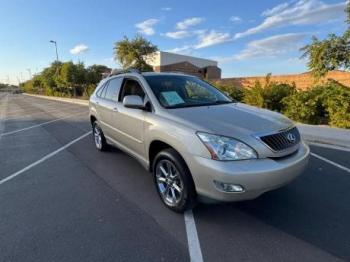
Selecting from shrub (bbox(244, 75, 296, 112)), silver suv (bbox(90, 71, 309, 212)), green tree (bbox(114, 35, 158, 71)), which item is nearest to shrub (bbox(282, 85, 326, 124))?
shrub (bbox(244, 75, 296, 112))

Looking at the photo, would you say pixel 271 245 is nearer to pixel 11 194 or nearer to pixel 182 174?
pixel 182 174

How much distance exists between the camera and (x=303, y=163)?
3.44 m

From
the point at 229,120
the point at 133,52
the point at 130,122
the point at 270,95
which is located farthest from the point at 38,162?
the point at 133,52

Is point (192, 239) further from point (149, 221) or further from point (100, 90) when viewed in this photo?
point (100, 90)

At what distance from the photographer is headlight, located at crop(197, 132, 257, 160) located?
300 cm

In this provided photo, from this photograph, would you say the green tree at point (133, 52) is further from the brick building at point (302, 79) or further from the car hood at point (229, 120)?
the car hood at point (229, 120)

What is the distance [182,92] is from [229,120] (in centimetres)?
130

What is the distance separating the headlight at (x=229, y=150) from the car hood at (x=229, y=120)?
0.09 metres

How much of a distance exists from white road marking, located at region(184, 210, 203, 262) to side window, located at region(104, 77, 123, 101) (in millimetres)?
2812

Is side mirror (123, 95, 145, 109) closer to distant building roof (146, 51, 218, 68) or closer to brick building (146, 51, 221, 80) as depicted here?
distant building roof (146, 51, 218, 68)

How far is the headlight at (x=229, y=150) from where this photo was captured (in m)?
3.00

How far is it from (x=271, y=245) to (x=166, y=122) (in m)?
1.83

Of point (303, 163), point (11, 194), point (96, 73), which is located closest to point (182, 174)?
point (303, 163)

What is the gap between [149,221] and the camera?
11.4 feet
